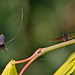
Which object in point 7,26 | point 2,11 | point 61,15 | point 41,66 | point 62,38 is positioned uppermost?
point 2,11

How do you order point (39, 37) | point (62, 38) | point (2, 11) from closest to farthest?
point (62, 38) → point (2, 11) → point (39, 37)

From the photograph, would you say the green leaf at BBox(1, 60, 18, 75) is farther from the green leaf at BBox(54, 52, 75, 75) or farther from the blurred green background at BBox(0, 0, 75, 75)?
the blurred green background at BBox(0, 0, 75, 75)

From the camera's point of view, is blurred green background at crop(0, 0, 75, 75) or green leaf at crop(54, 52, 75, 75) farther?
blurred green background at crop(0, 0, 75, 75)

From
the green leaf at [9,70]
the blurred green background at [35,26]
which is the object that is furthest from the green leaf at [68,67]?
the blurred green background at [35,26]

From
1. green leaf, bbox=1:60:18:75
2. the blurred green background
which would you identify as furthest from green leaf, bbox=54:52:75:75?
the blurred green background

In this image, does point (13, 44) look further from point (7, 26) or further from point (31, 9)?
point (31, 9)

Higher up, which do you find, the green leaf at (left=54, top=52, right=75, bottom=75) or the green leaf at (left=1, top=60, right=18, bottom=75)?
the green leaf at (left=1, top=60, right=18, bottom=75)

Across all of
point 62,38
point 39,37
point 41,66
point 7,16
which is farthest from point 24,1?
point 62,38

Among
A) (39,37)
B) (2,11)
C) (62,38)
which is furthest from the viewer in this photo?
(39,37)
